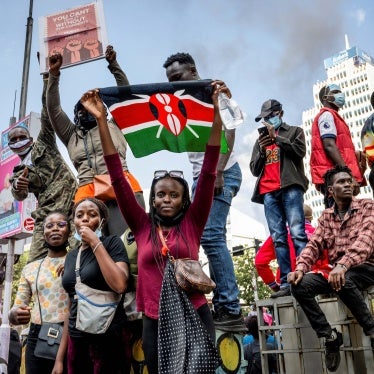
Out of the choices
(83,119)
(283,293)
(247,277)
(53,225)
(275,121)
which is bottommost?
(283,293)

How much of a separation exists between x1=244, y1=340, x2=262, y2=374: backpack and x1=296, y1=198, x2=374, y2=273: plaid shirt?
3.01m

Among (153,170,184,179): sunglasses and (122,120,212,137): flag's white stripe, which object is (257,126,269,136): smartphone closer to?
(122,120,212,137): flag's white stripe

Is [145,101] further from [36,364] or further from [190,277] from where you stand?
[36,364]

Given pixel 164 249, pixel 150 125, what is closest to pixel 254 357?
pixel 150 125

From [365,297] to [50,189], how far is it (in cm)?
317

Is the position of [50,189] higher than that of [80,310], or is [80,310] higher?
[50,189]

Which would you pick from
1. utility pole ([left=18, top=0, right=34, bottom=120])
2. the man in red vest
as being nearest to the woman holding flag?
the man in red vest

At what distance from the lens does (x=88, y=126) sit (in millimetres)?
4875

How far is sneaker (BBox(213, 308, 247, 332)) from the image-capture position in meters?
4.19

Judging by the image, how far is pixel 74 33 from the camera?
563cm

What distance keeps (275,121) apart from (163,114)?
1750mm

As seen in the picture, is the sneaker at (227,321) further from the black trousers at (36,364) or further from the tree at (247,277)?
the tree at (247,277)

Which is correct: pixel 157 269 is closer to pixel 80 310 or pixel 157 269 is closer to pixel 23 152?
pixel 80 310

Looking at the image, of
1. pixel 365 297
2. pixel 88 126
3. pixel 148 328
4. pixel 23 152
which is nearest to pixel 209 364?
pixel 148 328
